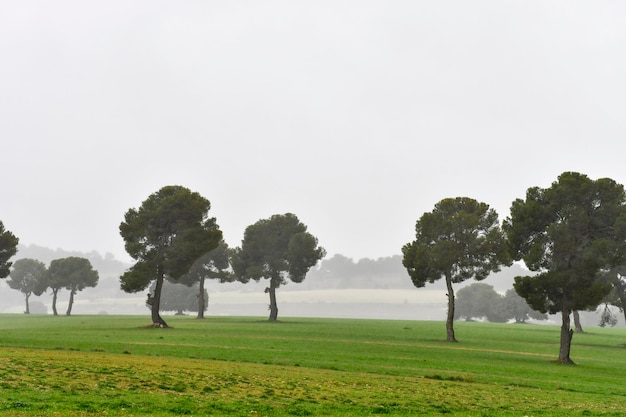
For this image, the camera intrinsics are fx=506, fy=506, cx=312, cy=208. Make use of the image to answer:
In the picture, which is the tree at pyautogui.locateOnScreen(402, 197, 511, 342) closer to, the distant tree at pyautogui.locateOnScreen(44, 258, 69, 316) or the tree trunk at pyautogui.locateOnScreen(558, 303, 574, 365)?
the tree trunk at pyautogui.locateOnScreen(558, 303, 574, 365)

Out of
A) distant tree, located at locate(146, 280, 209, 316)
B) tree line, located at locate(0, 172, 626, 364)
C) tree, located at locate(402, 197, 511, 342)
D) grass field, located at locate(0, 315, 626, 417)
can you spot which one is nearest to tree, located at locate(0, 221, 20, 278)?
tree line, located at locate(0, 172, 626, 364)

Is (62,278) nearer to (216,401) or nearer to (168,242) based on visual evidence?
(168,242)

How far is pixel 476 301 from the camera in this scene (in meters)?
160

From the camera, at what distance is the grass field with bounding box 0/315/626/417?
20.0m

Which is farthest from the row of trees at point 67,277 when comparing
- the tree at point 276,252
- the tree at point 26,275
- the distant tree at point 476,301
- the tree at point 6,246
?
the distant tree at point 476,301

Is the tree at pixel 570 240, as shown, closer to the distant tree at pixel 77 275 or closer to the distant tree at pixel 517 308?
the distant tree at pixel 517 308

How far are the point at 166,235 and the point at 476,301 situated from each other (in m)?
117

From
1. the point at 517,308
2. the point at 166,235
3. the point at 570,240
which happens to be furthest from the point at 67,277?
the point at 517,308

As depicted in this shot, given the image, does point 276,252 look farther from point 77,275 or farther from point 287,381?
point 287,381

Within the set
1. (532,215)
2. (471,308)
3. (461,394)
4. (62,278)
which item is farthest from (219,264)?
(471,308)

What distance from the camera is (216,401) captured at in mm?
21047

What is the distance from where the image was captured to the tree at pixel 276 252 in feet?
315

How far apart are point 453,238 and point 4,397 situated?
52.1 metres

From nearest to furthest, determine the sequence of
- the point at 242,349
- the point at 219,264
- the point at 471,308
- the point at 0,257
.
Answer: the point at 242,349 → the point at 0,257 → the point at 219,264 → the point at 471,308
